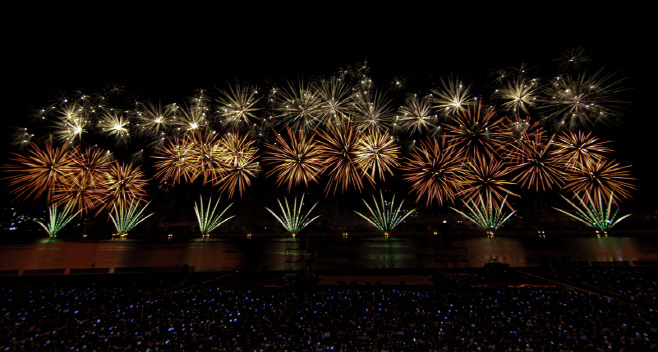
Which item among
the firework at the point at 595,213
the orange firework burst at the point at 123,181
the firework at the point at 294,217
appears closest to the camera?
the orange firework burst at the point at 123,181

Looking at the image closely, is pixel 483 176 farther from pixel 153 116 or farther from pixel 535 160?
pixel 153 116

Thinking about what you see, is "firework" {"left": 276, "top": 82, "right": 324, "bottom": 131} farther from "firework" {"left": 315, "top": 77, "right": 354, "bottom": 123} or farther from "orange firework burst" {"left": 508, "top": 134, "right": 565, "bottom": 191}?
"orange firework burst" {"left": 508, "top": 134, "right": 565, "bottom": 191}

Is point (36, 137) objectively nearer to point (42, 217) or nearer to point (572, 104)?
point (42, 217)

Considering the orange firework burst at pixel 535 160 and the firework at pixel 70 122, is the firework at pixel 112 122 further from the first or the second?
the orange firework burst at pixel 535 160

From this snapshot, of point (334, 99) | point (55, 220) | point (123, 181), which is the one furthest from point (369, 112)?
point (55, 220)

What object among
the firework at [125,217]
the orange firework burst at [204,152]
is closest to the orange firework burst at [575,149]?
the orange firework burst at [204,152]

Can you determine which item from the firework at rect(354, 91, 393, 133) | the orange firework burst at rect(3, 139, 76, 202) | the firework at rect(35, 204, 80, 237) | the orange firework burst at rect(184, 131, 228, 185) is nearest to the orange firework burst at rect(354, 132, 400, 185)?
the firework at rect(354, 91, 393, 133)
